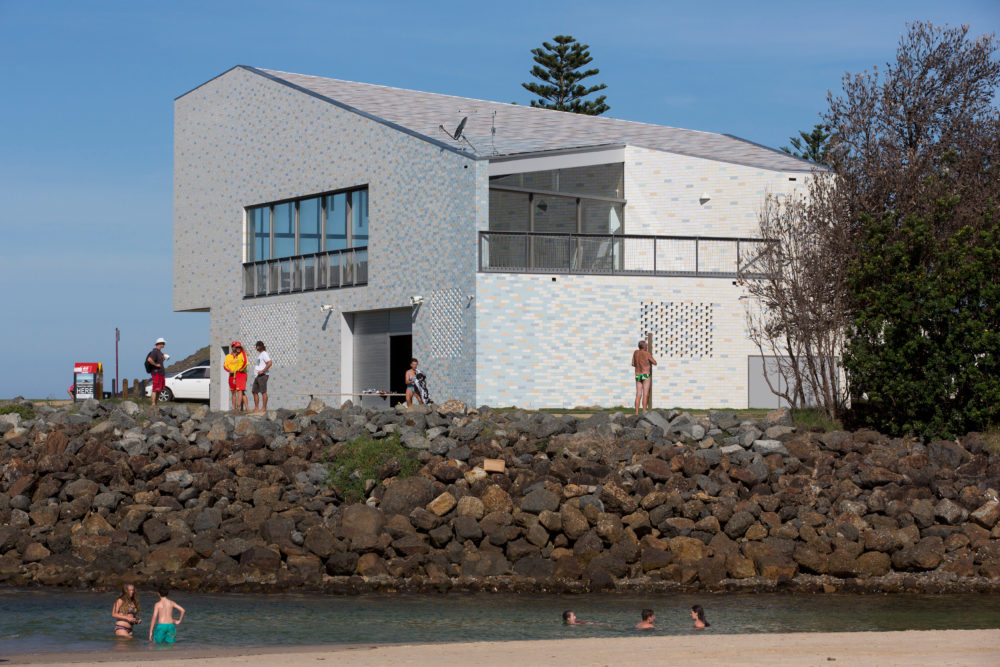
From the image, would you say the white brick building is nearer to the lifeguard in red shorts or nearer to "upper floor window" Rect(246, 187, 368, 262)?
"upper floor window" Rect(246, 187, 368, 262)

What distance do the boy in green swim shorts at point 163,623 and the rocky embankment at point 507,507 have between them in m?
3.24

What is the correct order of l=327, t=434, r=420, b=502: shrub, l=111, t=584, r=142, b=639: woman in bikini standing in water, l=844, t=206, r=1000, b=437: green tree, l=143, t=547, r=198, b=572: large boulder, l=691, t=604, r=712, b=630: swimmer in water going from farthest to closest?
l=844, t=206, r=1000, b=437: green tree
l=327, t=434, r=420, b=502: shrub
l=143, t=547, r=198, b=572: large boulder
l=691, t=604, r=712, b=630: swimmer in water
l=111, t=584, r=142, b=639: woman in bikini standing in water

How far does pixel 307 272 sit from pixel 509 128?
6.94 metres

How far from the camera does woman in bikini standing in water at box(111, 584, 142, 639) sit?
1414 cm

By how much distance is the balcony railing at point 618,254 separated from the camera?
1093 inches

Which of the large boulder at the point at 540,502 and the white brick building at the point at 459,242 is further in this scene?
the white brick building at the point at 459,242

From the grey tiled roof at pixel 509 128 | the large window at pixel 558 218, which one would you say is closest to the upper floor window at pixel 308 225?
the grey tiled roof at pixel 509 128

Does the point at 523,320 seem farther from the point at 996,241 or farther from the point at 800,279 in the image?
the point at 996,241

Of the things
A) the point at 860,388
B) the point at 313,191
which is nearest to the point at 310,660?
the point at 860,388

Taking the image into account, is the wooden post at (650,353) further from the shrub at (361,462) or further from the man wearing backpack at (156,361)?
the man wearing backpack at (156,361)

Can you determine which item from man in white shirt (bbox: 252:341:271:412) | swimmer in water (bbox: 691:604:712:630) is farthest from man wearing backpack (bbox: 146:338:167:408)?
swimmer in water (bbox: 691:604:712:630)

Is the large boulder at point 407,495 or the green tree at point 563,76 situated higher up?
the green tree at point 563,76

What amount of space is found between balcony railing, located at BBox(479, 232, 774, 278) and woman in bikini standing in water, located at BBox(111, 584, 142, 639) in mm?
14469

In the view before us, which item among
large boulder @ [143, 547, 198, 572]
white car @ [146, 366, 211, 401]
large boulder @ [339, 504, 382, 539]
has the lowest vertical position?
large boulder @ [143, 547, 198, 572]
